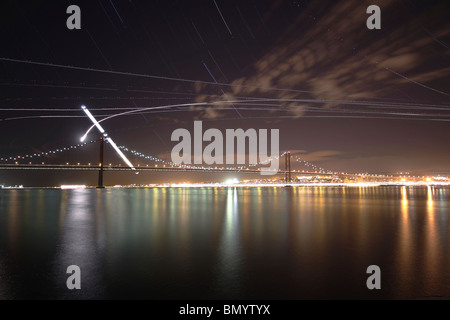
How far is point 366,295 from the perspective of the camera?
4.80 meters

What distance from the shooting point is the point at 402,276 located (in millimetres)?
5703

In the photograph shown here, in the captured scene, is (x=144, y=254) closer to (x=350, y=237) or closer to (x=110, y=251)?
(x=110, y=251)

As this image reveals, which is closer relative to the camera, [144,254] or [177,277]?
[177,277]

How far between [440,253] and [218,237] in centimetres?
610

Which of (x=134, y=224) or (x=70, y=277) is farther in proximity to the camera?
(x=134, y=224)
